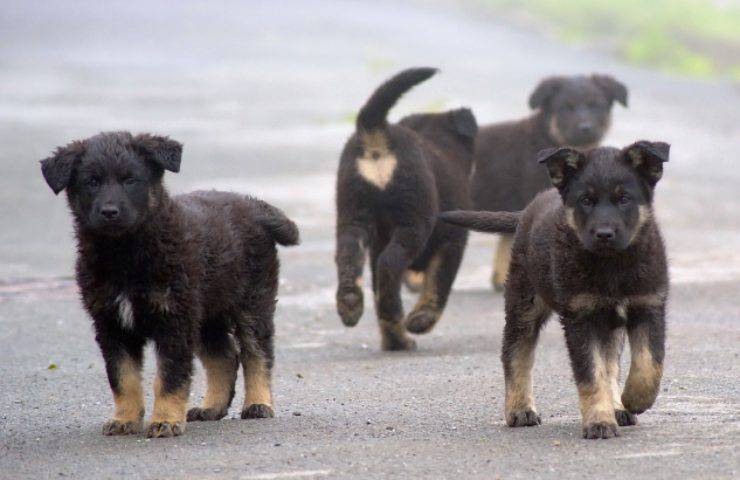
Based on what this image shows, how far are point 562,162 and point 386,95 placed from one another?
3428mm

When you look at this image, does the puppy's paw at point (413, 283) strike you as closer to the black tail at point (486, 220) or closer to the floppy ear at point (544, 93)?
the floppy ear at point (544, 93)

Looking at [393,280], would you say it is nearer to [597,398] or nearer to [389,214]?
[389,214]

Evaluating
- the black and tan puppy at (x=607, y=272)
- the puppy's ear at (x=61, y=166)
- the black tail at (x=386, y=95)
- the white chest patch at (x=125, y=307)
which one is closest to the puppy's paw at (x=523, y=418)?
the black and tan puppy at (x=607, y=272)

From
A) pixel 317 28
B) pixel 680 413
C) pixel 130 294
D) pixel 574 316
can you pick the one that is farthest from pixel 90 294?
pixel 317 28

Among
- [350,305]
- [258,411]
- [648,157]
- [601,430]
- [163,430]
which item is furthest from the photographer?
[350,305]

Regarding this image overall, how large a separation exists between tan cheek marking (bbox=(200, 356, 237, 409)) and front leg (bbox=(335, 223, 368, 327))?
199cm

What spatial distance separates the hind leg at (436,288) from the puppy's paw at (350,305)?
2.17 ft

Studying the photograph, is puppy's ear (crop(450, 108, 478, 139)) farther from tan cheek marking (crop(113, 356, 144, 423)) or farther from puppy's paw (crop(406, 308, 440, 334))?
tan cheek marking (crop(113, 356, 144, 423))

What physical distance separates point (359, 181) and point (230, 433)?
3429 millimetres

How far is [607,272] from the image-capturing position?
7.10 metres

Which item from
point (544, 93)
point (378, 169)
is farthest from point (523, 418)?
point (544, 93)

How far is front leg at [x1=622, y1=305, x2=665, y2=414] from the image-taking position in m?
7.00

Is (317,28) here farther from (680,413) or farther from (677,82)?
(680,413)

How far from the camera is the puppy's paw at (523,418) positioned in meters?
7.48
